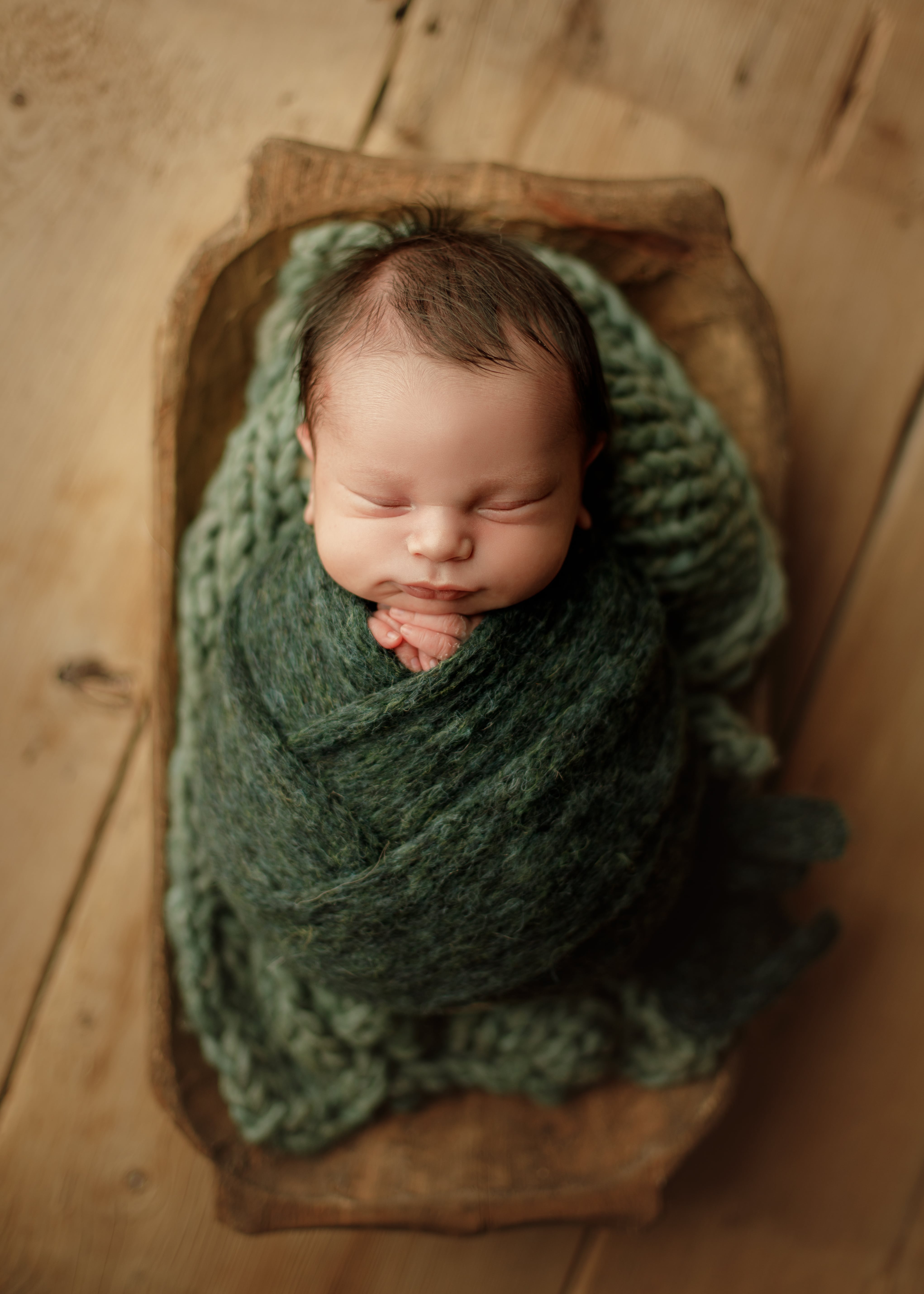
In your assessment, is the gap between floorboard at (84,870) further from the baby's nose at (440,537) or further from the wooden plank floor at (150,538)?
the baby's nose at (440,537)

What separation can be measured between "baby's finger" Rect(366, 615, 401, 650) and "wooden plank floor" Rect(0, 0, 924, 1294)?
1.26 ft

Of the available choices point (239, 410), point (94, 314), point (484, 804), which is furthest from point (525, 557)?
point (94, 314)

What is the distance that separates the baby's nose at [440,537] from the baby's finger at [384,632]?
76mm

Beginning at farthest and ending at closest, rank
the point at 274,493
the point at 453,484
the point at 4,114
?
the point at 4,114, the point at 274,493, the point at 453,484

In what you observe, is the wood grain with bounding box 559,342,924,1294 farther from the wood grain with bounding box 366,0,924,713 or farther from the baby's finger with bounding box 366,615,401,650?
the baby's finger with bounding box 366,615,401,650

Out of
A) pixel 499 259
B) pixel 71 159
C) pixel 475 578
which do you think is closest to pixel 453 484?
pixel 475 578

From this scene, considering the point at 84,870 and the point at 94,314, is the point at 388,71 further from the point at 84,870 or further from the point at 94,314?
the point at 84,870

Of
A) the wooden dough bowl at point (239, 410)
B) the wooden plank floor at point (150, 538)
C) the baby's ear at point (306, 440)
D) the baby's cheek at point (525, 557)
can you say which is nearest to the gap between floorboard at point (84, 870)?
the wooden plank floor at point (150, 538)

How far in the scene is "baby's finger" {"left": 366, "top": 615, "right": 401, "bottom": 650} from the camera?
626mm

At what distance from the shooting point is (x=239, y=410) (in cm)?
82

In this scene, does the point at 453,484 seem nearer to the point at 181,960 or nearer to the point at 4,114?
the point at 181,960

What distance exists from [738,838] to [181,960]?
0.48 m

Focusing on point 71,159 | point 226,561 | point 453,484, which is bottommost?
point 226,561

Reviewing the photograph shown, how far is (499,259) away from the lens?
605 mm
